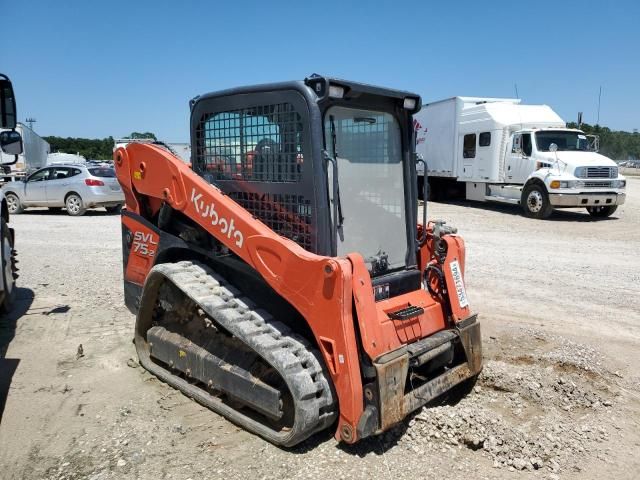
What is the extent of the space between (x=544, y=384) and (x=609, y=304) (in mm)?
3065

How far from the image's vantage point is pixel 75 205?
15.5 meters

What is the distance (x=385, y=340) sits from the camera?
3424 mm

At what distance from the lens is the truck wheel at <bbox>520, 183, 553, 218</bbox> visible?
1487 centimetres

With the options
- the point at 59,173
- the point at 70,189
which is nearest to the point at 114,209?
the point at 70,189

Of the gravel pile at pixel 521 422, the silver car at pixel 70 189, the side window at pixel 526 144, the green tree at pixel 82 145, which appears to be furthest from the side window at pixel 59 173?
the green tree at pixel 82 145

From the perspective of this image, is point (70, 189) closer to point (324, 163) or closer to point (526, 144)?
point (526, 144)

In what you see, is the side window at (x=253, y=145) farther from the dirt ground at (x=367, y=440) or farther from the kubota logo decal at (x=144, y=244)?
the dirt ground at (x=367, y=440)

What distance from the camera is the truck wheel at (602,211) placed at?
601 inches

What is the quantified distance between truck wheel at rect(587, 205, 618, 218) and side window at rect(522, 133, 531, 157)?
243 centimetres

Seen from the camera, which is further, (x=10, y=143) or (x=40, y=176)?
(x=40, y=176)

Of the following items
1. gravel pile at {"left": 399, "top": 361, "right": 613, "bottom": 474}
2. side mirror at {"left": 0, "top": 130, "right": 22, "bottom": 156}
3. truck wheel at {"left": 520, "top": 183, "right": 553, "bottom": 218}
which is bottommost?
gravel pile at {"left": 399, "top": 361, "right": 613, "bottom": 474}

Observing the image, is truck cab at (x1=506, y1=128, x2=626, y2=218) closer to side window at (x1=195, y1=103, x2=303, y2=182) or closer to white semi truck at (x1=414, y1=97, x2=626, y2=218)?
white semi truck at (x1=414, y1=97, x2=626, y2=218)

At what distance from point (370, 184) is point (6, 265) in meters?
3.91

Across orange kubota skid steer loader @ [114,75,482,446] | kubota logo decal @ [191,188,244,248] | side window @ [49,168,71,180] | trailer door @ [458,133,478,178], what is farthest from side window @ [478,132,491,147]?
kubota logo decal @ [191,188,244,248]
